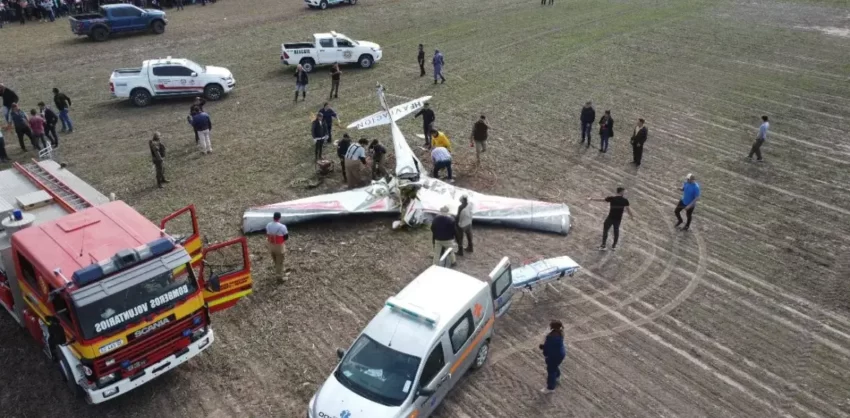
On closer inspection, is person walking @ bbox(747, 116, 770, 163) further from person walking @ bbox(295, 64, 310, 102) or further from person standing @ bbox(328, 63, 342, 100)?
person walking @ bbox(295, 64, 310, 102)

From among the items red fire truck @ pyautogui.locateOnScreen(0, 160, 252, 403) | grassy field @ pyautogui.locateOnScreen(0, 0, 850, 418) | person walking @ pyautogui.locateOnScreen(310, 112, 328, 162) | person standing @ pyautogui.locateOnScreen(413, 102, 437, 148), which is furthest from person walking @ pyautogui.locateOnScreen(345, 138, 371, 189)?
red fire truck @ pyautogui.locateOnScreen(0, 160, 252, 403)

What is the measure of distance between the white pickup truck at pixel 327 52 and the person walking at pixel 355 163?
1176 centimetres

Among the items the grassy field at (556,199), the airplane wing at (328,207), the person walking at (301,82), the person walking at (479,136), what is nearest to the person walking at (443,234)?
the grassy field at (556,199)

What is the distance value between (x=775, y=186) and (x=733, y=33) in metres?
19.8

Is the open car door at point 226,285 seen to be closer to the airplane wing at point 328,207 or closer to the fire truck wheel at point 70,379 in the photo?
the fire truck wheel at point 70,379

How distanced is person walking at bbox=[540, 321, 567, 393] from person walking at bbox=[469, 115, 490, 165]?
8963 mm

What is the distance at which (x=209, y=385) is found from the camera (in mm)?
10688

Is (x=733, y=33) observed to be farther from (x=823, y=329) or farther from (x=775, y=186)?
(x=823, y=329)

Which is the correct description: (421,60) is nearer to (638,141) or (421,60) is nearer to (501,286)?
(638,141)

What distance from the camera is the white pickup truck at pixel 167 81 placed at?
23.6m

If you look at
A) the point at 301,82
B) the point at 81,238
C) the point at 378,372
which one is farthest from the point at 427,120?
the point at 378,372

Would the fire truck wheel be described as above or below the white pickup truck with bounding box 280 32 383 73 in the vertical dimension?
below

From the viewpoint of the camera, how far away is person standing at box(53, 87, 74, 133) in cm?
2119

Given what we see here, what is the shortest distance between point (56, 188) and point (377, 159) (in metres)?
7.70
